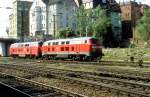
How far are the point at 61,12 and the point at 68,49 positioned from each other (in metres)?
61.4

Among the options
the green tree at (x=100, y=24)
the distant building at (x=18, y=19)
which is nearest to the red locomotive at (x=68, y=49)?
the green tree at (x=100, y=24)

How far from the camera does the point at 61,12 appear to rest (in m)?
103

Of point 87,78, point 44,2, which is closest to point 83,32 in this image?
point 44,2

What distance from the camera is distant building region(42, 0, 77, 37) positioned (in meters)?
103

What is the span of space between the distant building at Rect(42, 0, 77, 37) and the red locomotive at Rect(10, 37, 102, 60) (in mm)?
47208

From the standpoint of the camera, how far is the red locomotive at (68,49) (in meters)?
39.5

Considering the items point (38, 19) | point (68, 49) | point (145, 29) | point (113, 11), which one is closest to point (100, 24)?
point (145, 29)

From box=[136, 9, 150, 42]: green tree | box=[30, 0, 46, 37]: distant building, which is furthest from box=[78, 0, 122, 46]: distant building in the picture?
box=[136, 9, 150, 42]: green tree

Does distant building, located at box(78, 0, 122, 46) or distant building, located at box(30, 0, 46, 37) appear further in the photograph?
distant building, located at box(30, 0, 46, 37)

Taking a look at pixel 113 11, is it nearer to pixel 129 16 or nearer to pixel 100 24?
pixel 129 16

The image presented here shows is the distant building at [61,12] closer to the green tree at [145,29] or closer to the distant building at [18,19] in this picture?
the distant building at [18,19]

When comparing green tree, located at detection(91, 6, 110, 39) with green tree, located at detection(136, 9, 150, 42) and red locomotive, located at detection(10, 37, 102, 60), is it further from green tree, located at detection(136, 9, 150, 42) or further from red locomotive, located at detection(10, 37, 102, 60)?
red locomotive, located at detection(10, 37, 102, 60)

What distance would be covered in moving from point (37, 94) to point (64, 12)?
89.2 metres

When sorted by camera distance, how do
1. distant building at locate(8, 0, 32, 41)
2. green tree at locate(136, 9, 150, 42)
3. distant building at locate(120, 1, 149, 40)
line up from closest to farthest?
green tree at locate(136, 9, 150, 42)
distant building at locate(120, 1, 149, 40)
distant building at locate(8, 0, 32, 41)
